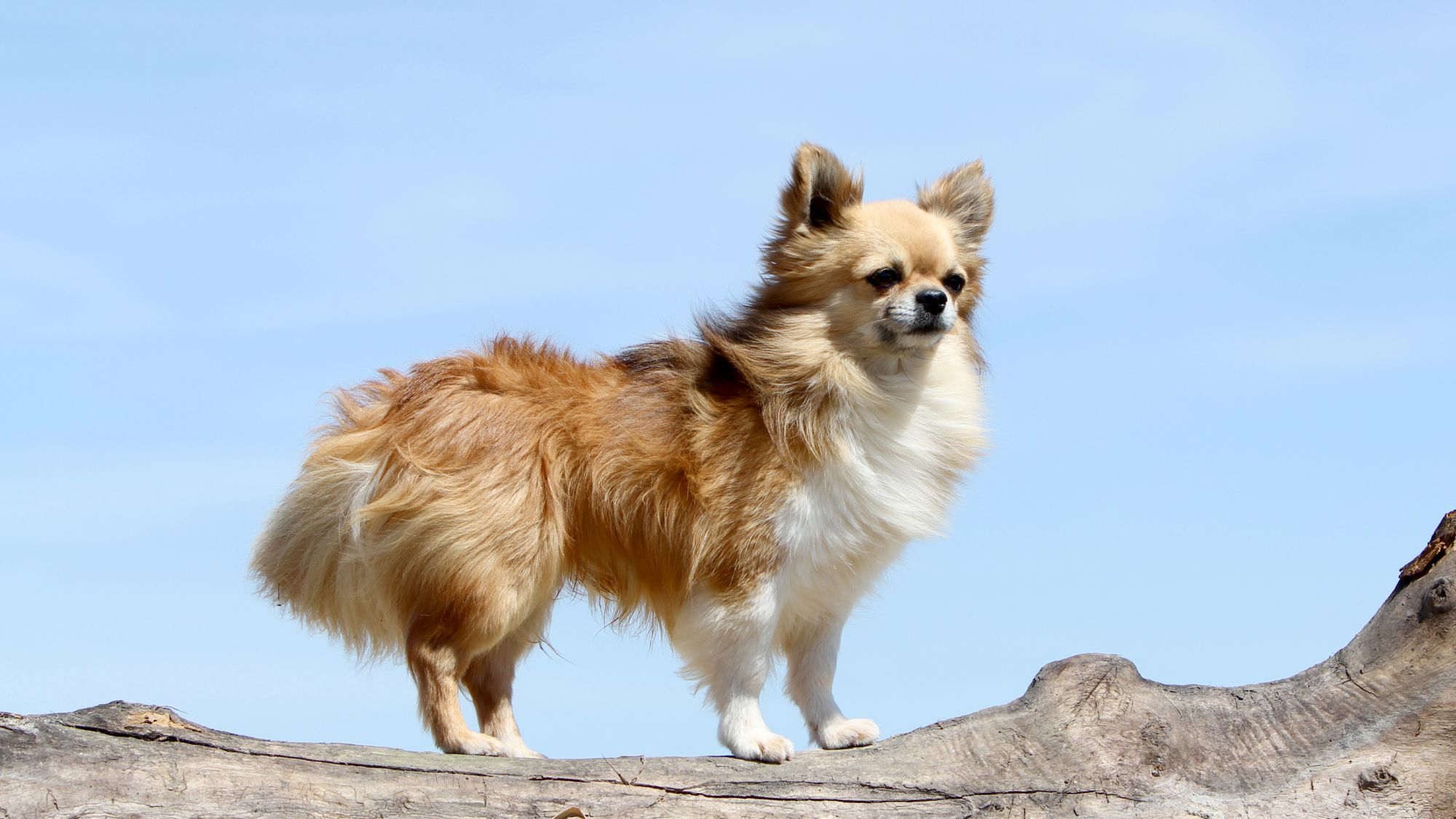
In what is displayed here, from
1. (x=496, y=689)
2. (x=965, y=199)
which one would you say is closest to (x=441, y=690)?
(x=496, y=689)

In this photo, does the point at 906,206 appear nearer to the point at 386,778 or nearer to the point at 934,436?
the point at 934,436

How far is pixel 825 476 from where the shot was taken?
17.2ft

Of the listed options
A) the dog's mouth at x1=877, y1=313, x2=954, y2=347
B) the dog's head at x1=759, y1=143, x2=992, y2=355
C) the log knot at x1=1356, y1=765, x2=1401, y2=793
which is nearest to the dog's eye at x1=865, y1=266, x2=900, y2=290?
the dog's head at x1=759, y1=143, x2=992, y2=355

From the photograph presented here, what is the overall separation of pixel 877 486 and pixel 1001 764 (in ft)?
3.92

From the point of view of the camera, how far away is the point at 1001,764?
15.8 feet

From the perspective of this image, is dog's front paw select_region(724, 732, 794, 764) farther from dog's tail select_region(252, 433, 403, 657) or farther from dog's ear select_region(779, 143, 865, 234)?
dog's ear select_region(779, 143, 865, 234)

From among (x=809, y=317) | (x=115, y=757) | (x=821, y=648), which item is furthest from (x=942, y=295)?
(x=115, y=757)

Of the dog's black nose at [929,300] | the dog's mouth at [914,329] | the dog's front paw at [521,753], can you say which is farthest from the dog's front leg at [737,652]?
the dog's black nose at [929,300]

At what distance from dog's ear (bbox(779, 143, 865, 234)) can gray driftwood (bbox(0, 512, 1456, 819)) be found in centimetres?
211

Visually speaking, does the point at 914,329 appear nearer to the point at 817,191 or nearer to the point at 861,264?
the point at 861,264

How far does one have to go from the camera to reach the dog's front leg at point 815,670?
18.1 feet

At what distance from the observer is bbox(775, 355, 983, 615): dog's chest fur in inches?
205

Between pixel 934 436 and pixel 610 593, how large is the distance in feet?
5.11

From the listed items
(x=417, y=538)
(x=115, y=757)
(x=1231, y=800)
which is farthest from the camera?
(x=417, y=538)
